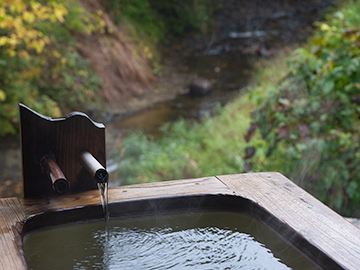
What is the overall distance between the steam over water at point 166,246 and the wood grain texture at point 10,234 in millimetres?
71

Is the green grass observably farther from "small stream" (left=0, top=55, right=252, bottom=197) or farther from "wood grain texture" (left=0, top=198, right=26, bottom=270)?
"wood grain texture" (left=0, top=198, right=26, bottom=270)

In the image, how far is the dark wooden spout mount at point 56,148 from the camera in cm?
121

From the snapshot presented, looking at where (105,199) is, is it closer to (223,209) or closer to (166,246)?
(166,246)

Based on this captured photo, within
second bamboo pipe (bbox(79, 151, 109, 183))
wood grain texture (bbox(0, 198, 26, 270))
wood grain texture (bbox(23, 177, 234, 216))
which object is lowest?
wood grain texture (bbox(0, 198, 26, 270))

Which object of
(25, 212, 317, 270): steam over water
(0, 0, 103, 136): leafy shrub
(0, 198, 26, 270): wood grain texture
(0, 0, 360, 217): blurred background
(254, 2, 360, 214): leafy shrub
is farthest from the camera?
(0, 0, 103, 136): leafy shrub

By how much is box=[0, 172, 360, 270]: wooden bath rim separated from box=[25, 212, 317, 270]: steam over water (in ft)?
0.11

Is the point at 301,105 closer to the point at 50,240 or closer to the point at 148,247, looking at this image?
the point at 148,247

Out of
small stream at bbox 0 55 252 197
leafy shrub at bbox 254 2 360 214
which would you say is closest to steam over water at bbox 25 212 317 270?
leafy shrub at bbox 254 2 360 214

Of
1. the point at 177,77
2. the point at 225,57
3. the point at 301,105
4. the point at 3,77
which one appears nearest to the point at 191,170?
the point at 301,105

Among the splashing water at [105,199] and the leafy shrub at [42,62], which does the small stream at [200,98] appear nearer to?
the leafy shrub at [42,62]

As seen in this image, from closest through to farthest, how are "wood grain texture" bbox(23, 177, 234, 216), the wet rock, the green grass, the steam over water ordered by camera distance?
the steam over water < "wood grain texture" bbox(23, 177, 234, 216) < the green grass < the wet rock

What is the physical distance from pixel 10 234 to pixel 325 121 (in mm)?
2108

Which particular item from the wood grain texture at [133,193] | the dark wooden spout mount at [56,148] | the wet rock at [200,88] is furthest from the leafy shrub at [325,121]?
the wet rock at [200,88]

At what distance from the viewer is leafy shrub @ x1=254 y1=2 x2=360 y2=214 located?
2387 millimetres
